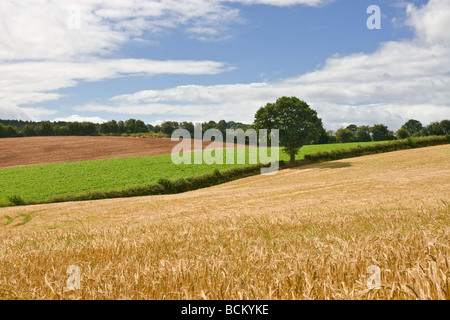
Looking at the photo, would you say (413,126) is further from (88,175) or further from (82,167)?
(88,175)

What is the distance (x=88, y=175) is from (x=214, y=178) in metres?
21.9

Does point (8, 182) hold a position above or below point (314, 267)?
below

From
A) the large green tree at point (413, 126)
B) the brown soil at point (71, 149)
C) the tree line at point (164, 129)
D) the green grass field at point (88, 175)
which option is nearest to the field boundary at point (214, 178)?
the green grass field at point (88, 175)

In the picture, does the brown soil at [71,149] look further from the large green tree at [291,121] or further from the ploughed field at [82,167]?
the large green tree at [291,121]

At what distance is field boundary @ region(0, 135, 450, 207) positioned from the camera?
41.8m

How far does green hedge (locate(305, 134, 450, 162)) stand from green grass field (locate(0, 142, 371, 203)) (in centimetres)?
474

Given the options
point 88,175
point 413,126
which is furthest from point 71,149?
point 413,126

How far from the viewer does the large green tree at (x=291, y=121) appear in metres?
56.6

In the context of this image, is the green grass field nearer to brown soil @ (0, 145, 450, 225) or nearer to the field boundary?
the field boundary

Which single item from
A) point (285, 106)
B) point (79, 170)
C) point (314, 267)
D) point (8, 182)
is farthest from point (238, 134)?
point (314, 267)

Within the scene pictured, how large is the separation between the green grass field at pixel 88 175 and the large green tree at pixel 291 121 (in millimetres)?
9584
